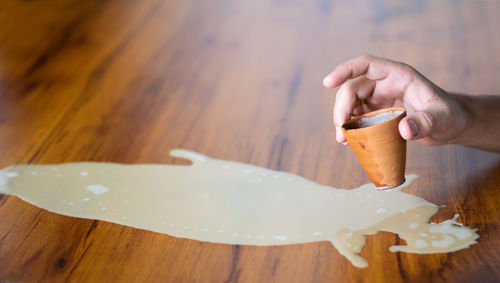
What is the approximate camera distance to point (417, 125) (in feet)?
3.11

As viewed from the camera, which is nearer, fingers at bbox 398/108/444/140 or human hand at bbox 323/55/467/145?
fingers at bbox 398/108/444/140

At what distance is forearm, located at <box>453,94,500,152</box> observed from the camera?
1.14 metres

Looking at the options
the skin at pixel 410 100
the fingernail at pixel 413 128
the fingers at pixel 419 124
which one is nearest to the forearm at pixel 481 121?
the skin at pixel 410 100

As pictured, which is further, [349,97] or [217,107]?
[217,107]

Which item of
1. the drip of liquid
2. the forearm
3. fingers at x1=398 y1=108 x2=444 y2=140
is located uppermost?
fingers at x1=398 y1=108 x2=444 y2=140

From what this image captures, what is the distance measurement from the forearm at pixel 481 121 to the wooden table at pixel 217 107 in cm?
5

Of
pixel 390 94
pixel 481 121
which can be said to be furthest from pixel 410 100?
pixel 481 121

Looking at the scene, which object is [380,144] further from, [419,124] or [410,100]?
[410,100]

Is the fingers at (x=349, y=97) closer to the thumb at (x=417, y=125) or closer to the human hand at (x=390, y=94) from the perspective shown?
the human hand at (x=390, y=94)

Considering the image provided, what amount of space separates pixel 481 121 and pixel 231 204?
1.82 feet

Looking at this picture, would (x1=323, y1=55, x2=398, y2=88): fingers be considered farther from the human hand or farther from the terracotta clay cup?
the terracotta clay cup

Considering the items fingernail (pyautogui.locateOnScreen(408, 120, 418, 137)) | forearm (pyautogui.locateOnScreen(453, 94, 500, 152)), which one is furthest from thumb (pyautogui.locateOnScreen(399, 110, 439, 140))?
forearm (pyautogui.locateOnScreen(453, 94, 500, 152))

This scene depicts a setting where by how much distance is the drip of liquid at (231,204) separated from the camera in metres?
1.02

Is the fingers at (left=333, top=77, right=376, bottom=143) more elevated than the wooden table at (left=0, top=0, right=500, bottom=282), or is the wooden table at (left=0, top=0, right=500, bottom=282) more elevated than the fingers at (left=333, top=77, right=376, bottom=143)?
the fingers at (left=333, top=77, right=376, bottom=143)
